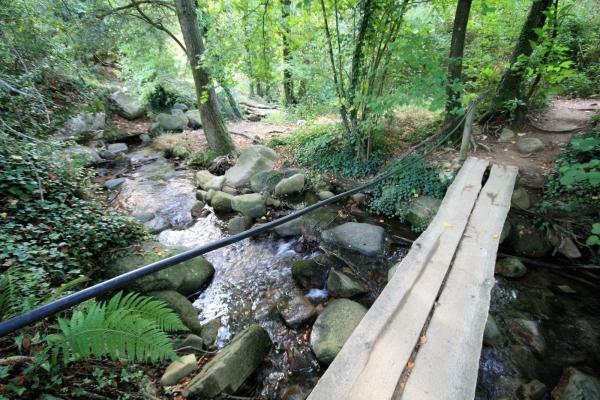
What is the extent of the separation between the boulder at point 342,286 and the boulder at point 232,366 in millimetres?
1057

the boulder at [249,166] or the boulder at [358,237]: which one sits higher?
the boulder at [249,166]

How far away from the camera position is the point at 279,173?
624 centimetres

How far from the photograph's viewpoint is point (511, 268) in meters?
3.87

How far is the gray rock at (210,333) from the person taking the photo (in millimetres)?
3054

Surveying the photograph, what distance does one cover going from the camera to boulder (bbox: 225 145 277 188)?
641 cm

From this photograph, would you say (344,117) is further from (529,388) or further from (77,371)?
(77,371)

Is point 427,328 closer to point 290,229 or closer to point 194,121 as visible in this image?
point 290,229

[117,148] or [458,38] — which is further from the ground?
[458,38]

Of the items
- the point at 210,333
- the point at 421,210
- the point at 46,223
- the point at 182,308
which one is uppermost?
the point at 46,223

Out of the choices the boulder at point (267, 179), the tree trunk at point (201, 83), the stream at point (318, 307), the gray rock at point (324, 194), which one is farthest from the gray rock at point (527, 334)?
the tree trunk at point (201, 83)

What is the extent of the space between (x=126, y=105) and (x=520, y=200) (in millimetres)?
12290

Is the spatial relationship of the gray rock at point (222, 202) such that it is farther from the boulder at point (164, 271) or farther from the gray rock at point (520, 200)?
the gray rock at point (520, 200)

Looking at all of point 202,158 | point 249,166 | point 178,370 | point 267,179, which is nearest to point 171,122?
point 202,158

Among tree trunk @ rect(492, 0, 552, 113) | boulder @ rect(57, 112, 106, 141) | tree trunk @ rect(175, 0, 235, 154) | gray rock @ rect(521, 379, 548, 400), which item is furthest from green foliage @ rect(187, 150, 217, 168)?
gray rock @ rect(521, 379, 548, 400)
